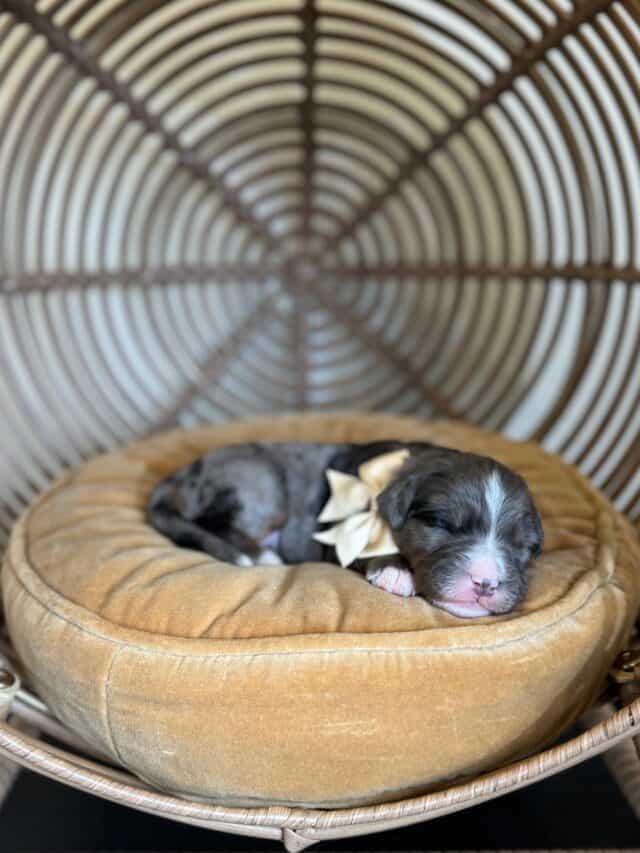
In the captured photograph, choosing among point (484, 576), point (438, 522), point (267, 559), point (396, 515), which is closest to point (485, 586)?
point (484, 576)

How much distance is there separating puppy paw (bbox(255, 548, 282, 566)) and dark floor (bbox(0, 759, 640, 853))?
64cm

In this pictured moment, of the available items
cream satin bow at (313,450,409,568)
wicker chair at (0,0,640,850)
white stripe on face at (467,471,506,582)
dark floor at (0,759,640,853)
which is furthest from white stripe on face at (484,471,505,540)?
dark floor at (0,759,640,853)

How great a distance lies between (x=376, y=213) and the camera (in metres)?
3.26

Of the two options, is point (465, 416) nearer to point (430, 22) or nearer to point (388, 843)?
point (430, 22)

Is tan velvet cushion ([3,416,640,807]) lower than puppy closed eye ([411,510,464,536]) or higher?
lower

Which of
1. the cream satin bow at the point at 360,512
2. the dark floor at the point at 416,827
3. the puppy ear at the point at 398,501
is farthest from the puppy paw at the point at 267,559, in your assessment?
the dark floor at the point at 416,827

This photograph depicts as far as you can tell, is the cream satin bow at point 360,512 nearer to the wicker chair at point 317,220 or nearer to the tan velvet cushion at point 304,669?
the tan velvet cushion at point 304,669

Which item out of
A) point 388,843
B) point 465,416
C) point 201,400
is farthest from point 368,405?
point 388,843

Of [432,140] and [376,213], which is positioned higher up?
[432,140]

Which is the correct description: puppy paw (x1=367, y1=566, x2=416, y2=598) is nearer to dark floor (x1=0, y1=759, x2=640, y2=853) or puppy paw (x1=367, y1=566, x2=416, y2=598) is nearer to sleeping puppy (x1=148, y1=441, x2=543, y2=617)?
sleeping puppy (x1=148, y1=441, x2=543, y2=617)

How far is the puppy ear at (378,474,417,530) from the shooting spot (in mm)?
1812

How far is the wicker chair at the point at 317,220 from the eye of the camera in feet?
8.15

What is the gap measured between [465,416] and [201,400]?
1.02 m

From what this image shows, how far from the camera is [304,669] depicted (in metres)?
1.49
